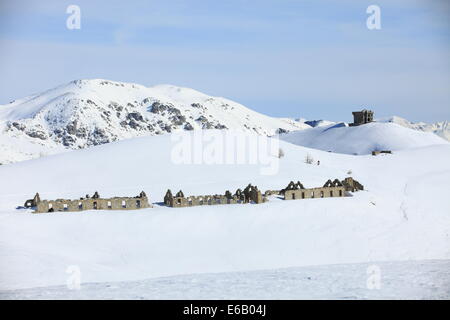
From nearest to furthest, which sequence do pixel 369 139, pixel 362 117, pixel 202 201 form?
pixel 202 201 < pixel 369 139 < pixel 362 117

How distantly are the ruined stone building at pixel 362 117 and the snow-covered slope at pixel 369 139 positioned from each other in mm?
2858

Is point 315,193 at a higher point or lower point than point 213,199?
higher

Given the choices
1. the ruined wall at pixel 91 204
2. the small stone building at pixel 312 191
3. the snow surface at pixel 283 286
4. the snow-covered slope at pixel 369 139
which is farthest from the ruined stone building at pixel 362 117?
the snow surface at pixel 283 286

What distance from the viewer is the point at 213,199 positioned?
39.3 meters

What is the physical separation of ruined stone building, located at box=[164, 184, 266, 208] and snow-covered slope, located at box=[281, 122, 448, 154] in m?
76.7

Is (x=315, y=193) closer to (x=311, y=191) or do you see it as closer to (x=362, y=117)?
(x=311, y=191)

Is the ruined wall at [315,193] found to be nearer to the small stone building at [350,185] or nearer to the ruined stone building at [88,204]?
the small stone building at [350,185]

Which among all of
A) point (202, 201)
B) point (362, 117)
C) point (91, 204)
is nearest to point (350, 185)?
point (202, 201)

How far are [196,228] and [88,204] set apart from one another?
7.43 meters

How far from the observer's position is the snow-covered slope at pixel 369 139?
113750 millimetres

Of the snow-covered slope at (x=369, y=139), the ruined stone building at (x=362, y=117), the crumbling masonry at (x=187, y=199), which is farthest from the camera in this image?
the ruined stone building at (x=362, y=117)

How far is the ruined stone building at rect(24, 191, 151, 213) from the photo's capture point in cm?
3569

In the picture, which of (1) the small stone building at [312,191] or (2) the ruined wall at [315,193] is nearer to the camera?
(2) the ruined wall at [315,193]
